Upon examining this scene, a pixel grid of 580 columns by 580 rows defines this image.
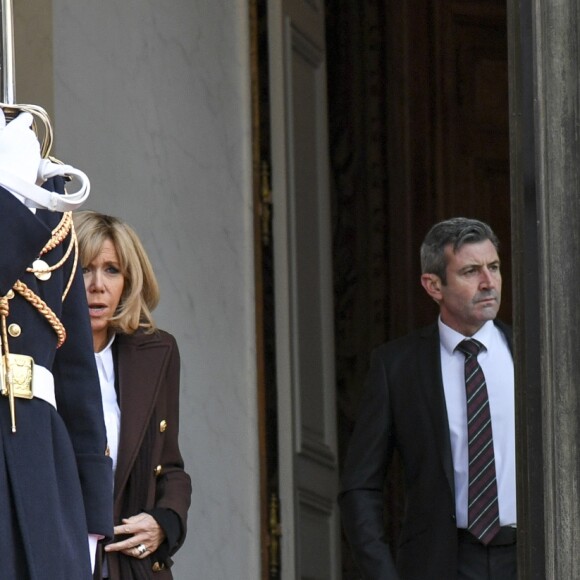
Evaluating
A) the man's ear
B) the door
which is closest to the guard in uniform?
the man's ear

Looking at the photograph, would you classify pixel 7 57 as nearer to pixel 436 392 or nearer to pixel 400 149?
pixel 436 392

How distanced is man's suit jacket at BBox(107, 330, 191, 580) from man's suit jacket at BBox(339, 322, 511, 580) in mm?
537

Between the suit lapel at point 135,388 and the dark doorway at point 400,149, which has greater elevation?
the dark doorway at point 400,149

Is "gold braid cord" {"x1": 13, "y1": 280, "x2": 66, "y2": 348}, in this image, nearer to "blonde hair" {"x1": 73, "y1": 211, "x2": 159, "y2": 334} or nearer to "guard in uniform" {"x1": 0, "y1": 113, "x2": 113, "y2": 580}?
"guard in uniform" {"x1": 0, "y1": 113, "x2": 113, "y2": 580}

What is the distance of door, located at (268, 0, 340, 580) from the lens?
7.40m

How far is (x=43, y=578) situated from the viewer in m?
3.91

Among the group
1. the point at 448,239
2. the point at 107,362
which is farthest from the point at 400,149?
the point at 107,362

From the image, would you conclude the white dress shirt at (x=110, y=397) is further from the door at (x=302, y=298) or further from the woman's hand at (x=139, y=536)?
the door at (x=302, y=298)

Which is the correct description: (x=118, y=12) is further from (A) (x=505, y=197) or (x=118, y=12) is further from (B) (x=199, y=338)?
(A) (x=505, y=197)

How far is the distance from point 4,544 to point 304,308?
12.4ft

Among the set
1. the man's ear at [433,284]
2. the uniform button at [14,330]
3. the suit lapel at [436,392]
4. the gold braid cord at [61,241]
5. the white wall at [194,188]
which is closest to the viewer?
the uniform button at [14,330]

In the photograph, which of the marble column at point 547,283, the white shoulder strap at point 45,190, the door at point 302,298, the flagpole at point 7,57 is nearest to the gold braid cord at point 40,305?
the white shoulder strap at point 45,190

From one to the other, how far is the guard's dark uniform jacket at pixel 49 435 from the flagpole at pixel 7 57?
28cm

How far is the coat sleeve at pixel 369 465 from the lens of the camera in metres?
5.73
